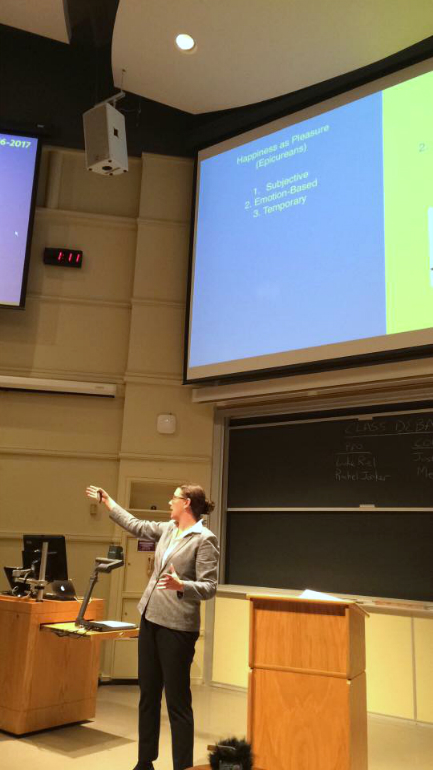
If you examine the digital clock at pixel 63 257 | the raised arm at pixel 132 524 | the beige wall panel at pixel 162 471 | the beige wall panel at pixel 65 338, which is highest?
the digital clock at pixel 63 257

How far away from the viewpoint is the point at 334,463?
192 inches

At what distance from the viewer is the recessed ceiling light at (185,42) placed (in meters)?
5.07

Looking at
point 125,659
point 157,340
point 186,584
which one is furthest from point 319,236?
point 125,659

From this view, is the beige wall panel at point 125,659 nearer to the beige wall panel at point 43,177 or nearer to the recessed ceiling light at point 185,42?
the beige wall panel at point 43,177

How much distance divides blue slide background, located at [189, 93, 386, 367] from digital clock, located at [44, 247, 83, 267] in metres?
1.05

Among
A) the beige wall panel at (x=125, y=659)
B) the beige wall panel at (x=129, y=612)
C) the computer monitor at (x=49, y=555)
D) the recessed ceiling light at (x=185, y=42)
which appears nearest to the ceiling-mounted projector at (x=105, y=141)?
the recessed ceiling light at (x=185, y=42)

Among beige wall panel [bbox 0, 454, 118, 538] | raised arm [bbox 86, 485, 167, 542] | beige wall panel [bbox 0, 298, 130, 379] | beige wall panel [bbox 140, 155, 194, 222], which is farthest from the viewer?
beige wall panel [bbox 140, 155, 194, 222]

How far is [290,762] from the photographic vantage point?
8.13 ft

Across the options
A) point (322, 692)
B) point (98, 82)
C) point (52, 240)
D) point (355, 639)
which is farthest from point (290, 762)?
point (98, 82)

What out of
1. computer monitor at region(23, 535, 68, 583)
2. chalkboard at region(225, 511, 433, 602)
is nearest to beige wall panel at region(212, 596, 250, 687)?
chalkboard at region(225, 511, 433, 602)

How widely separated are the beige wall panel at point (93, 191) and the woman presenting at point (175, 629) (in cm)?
353

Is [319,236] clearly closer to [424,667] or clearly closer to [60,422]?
[60,422]

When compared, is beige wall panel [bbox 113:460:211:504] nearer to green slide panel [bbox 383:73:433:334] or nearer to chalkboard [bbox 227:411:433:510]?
chalkboard [bbox 227:411:433:510]

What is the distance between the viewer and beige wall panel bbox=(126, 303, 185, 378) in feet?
17.9
